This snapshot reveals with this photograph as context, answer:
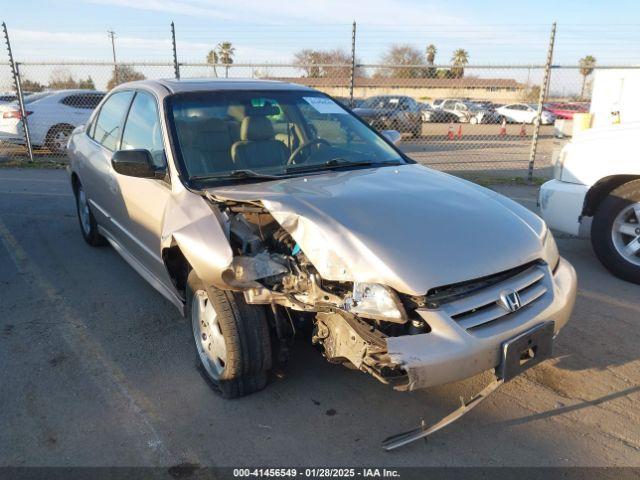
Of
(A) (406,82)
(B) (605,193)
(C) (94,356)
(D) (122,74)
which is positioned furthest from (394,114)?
(C) (94,356)

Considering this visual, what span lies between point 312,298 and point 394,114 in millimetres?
16738

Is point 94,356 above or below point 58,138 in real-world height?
below

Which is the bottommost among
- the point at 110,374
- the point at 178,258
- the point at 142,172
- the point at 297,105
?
the point at 110,374

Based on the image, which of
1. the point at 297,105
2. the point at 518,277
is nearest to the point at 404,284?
the point at 518,277

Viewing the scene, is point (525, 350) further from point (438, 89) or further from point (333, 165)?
point (438, 89)

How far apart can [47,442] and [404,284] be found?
191 centimetres

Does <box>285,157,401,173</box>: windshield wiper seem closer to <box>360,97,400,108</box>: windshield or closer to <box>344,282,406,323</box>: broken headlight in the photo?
<box>344,282,406,323</box>: broken headlight

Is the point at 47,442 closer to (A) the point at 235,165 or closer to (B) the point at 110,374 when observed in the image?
(B) the point at 110,374

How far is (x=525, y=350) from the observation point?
7.97 ft

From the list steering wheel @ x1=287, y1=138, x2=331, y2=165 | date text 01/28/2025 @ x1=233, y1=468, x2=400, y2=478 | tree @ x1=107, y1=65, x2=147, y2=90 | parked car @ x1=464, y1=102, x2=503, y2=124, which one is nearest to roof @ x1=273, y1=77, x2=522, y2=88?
parked car @ x1=464, y1=102, x2=503, y2=124

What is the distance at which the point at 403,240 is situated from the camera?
8.05 ft

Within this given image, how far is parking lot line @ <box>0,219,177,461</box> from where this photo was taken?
2.67m

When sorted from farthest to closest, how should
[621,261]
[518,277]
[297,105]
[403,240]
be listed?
[621,261]
[297,105]
[518,277]
[403,240]

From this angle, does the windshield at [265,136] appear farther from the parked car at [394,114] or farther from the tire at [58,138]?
the parked car at [394,114]
